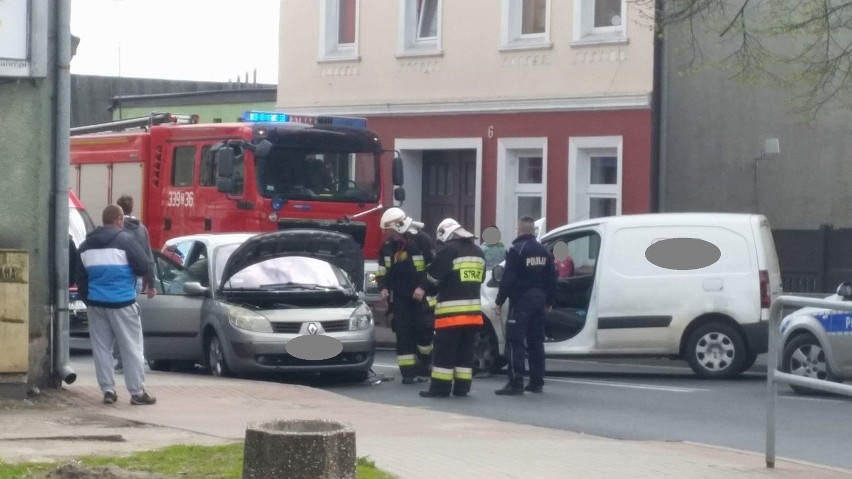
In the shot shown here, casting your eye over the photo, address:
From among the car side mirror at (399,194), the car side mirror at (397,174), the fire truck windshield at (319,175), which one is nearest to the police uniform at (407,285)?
the fire truck windshield at (319,175)

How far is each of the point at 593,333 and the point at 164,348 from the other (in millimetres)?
4630

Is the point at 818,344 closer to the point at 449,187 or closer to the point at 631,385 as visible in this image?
the point at 631,385

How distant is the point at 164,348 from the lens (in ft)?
53.1

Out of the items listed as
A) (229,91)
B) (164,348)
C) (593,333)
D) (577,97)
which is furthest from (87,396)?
(229,91)

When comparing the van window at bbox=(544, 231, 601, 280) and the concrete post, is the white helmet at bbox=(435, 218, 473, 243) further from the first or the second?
the concrete post

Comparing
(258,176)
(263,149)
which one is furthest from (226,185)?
(263,149)

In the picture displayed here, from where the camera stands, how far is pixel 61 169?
41.7 ft

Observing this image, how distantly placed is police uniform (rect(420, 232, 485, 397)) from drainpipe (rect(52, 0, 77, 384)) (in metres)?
3.48

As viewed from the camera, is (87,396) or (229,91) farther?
(229,91)

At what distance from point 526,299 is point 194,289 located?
3.44 metres

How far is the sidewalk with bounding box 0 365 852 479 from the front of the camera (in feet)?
31.6

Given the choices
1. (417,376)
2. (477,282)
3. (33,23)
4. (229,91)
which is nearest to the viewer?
(33,23)

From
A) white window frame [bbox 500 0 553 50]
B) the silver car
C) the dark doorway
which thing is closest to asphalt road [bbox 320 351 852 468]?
the silver car

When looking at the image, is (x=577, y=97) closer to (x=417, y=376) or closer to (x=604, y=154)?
(x=604, y=154)
